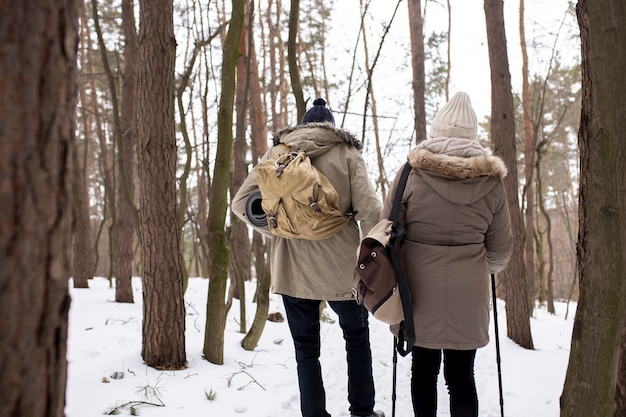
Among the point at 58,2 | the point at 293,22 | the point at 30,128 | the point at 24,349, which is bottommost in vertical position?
the point at 24,349

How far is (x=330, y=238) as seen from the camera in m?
3.01

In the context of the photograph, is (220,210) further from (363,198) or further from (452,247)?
(452,247)

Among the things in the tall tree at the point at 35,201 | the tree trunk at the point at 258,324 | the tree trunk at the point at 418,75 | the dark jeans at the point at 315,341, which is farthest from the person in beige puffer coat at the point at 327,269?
the tree trunk at the point at 418,75

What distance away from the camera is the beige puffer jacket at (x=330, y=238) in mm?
2930

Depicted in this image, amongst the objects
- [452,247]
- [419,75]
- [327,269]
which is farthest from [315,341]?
[419,75]

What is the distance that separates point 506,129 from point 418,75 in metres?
2.95

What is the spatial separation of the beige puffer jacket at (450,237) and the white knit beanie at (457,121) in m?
0.09

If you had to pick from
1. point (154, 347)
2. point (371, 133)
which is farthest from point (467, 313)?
point (371, 133)

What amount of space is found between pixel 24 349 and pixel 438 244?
202cm

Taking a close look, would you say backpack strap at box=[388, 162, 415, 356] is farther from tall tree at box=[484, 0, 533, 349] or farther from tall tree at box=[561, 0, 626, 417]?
tall tree at box=[484, 0, 533, 349]

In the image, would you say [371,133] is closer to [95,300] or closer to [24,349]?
[95,300]

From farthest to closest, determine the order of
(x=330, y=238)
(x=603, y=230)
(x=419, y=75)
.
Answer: (x=419, y=75) → (x=330, y=238) → (x=603, y=230)

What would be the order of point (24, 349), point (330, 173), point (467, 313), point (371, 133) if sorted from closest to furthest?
point (24, 349) < point (467, 313) < point (330, 173) < point (371, 133)

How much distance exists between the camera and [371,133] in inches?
614
